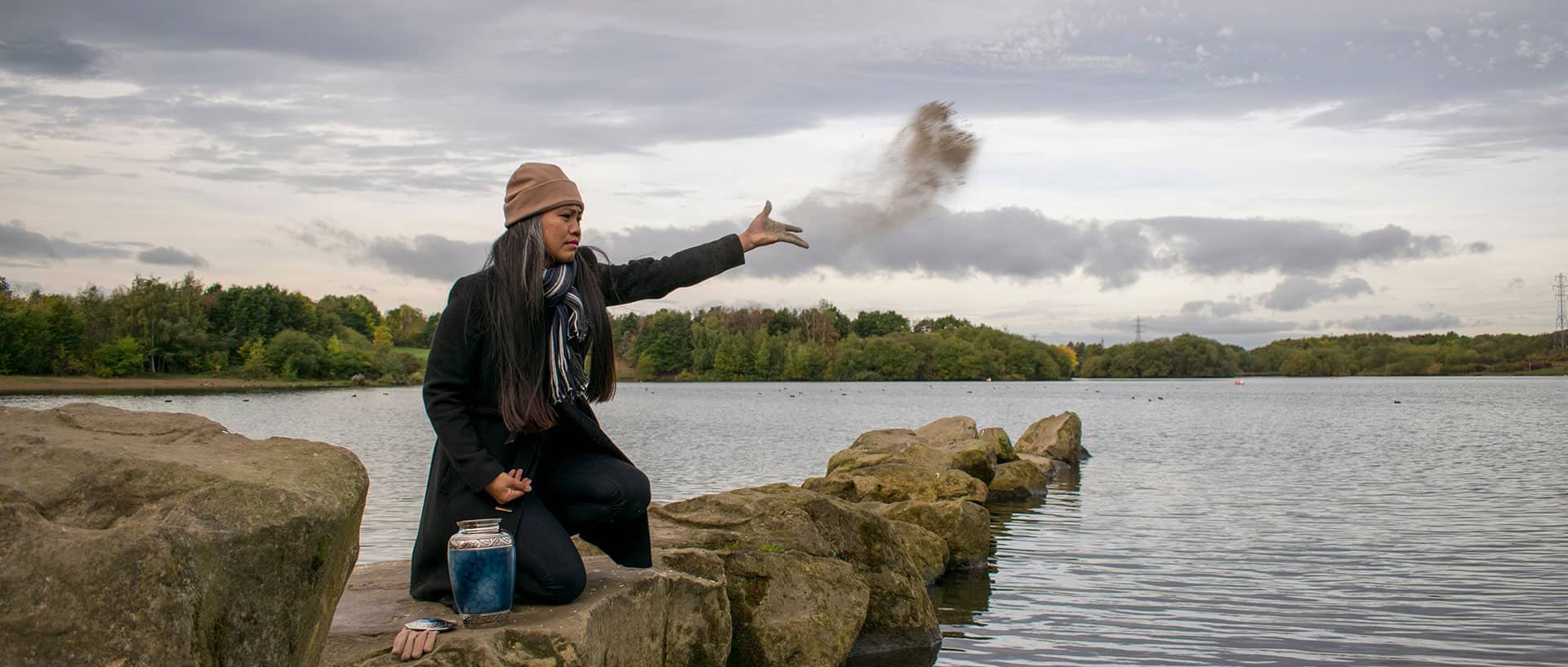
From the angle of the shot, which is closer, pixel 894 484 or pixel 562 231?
pixel 562 231

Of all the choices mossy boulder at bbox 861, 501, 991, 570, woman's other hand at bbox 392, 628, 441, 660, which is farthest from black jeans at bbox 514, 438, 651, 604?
mossy boulder at bbox 861, 501, 991, 570

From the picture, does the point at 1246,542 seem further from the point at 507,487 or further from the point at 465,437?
the point at 465,437

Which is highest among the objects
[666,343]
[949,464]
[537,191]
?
[666,343]

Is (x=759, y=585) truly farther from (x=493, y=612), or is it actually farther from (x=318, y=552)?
(x=318, y=552)

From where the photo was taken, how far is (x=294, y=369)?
147 metres

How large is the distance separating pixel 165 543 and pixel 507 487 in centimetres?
175

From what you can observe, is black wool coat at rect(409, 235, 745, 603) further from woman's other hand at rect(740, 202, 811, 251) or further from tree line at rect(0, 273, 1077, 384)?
tree line at rect(0, 273, 1077, 384)

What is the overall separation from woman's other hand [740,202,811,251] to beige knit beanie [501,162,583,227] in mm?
1135

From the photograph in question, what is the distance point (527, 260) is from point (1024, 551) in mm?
13472

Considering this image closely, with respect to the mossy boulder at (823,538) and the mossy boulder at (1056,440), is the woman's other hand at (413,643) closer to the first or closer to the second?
the mossy boulder at (823,538)

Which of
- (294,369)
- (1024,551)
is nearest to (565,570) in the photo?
(1024,551)

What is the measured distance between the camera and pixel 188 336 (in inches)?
5231

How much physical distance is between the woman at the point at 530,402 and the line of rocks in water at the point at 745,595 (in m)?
0.38

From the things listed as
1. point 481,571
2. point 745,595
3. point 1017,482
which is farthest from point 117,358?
point 481,571
